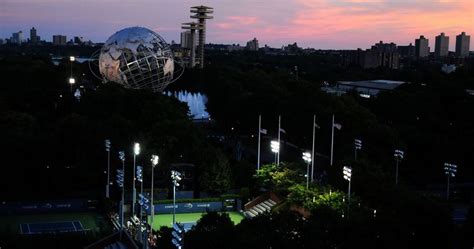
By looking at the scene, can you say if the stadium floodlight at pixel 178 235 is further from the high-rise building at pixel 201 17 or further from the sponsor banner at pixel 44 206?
the high-rise building at pixel 201 17

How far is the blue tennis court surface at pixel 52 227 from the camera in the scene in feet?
119

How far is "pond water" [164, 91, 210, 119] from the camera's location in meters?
103

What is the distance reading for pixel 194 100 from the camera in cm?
12062

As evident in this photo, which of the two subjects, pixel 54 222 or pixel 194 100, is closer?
pixel 54 222

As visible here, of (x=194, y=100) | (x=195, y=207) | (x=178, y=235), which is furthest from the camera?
(x=194, y=100)

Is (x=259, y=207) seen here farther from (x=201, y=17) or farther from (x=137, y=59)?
(x=201, y=17)

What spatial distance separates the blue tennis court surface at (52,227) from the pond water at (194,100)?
5863cm

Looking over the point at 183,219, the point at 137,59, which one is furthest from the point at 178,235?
the point at 137,59

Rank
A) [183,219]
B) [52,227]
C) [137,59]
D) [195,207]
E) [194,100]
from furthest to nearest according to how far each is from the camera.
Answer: [194,100]
[137,59]
[195,207]
[183,219]
[52,227]

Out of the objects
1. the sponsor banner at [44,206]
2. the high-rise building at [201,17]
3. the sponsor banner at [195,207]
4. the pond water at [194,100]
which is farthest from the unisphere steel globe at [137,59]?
the high-rise building at [201,17]

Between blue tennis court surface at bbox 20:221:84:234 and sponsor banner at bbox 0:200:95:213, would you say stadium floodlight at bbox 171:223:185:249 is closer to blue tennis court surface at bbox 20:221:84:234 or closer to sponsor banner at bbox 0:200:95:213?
blue tennis court surface at bbox 20:221:84:234

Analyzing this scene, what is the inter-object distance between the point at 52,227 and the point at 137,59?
31.9m

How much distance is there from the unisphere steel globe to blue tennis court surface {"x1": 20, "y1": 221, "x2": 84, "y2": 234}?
1221 inches

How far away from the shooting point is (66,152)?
4384 cm
